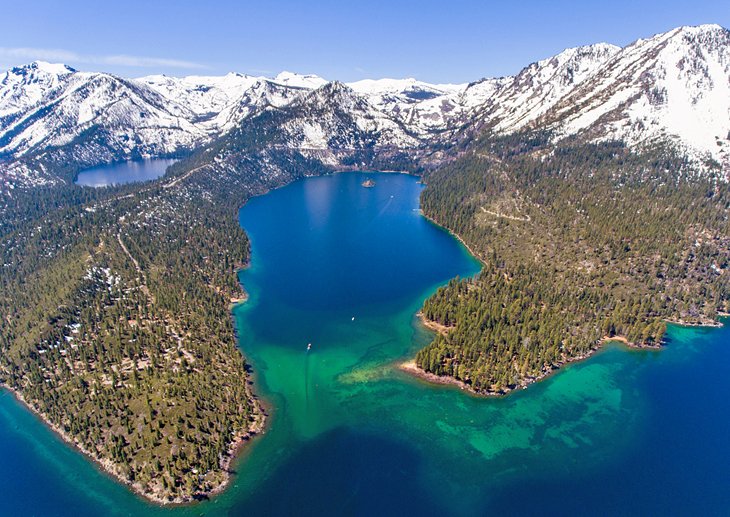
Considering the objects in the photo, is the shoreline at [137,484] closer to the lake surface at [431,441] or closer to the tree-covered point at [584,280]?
the lake surface at [431,441]

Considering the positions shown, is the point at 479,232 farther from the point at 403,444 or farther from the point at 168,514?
the point at 168,514

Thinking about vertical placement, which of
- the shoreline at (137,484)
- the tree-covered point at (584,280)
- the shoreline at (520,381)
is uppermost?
the tree-covered point at (584,280)

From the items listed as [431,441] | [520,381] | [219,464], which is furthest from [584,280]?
[219,464]

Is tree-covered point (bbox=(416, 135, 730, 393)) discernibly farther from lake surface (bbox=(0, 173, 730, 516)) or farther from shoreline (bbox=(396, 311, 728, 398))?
lake surface (bbox=(0, 173, 730, 516))

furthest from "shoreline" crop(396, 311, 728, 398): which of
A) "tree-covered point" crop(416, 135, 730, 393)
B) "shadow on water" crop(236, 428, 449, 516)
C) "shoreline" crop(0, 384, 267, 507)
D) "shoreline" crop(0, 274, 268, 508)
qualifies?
"shoreline" crop(0, 384, 267, 507)

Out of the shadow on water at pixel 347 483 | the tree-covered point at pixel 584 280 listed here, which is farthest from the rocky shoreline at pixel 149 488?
the tree-covered point at pixel 584 280
